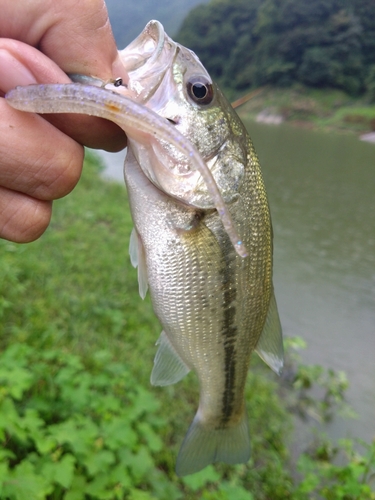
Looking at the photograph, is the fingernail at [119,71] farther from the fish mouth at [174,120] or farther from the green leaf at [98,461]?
the green leaf at [98,461]

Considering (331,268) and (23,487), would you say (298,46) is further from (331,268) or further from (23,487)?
(23,487)

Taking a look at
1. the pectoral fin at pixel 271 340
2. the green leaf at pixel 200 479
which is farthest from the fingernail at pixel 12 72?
the green leaf at pixel 200 479

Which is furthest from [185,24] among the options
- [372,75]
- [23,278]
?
[23,278]

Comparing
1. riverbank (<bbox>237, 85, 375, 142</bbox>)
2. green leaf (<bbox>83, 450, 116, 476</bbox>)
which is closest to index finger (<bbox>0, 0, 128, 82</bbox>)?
green leaf (<bbox>83, 450, 116, 476</bbox>)

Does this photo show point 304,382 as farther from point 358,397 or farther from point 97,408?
point 97,408

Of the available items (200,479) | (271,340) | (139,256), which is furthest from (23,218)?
(200,479)

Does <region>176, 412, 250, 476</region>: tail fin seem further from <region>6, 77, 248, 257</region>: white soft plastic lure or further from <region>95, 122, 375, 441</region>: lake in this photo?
<region>95, 122, 375, 441</region>: lake
